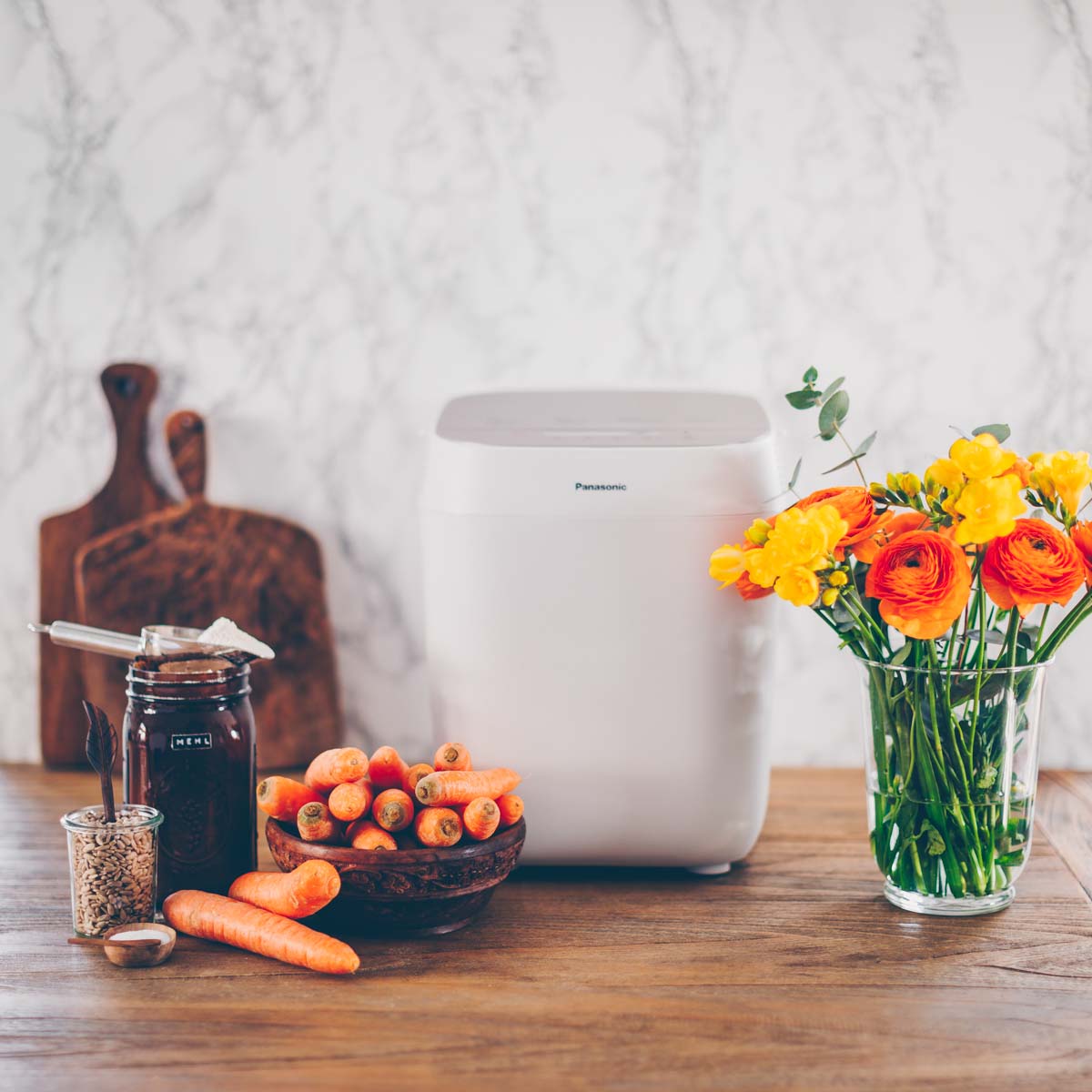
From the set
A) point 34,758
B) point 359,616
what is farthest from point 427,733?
point 34,758

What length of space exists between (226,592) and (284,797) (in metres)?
0.48

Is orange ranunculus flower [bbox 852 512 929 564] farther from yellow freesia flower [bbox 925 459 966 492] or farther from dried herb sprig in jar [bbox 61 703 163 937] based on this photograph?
dried herb sprig in jar [bbox 61 703 163 937]

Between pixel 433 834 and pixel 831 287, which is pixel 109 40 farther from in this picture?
pixel 433 834

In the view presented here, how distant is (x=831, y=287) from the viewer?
1385 mm

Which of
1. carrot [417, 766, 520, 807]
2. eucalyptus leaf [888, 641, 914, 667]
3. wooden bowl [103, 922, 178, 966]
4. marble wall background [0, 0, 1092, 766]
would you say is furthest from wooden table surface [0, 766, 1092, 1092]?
marble wall background [0, 0, 1092, 766]

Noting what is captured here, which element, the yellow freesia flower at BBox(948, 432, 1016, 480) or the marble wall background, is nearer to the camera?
the yellow freesia flower at BBox(948, 432, 1016, 480)

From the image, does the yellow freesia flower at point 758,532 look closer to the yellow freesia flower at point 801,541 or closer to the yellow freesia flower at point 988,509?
the yellow freesia flower at point 801,541

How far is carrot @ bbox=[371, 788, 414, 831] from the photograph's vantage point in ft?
3.08

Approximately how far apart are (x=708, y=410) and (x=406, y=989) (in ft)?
2.05

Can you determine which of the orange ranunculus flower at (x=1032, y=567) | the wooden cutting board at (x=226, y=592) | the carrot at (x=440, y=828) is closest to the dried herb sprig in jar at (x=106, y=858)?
the carrot at (x=440, y=828)

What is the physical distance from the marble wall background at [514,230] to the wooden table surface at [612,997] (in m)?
0.47

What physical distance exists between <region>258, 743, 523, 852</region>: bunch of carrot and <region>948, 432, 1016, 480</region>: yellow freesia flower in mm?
438

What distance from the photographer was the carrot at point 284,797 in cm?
97

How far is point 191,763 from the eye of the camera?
0.98 metres
